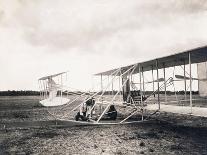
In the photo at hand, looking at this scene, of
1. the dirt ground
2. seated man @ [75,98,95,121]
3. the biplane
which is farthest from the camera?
seated man @ [75,98,95,121]

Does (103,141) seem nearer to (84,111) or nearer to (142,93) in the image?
(84,111)

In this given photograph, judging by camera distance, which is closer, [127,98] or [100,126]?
[100,126]

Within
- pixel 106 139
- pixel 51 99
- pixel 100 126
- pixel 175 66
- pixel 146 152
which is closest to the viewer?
pixel 146 152

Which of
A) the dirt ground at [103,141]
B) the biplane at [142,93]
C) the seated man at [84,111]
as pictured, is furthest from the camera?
the seated man at [84,111]

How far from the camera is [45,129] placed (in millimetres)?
12492

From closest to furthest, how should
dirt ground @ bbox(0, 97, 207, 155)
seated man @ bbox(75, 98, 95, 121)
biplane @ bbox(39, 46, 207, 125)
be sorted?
1. dirt ground @ bbox(0, 97, 207, 155)
2. biplane @ bbox(39, 46, 207, 125)
3. seated man @ bbox(75, 98, 95, 121)

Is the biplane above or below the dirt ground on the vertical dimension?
above

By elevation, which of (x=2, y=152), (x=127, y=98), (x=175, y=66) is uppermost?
(x=175, y=66)

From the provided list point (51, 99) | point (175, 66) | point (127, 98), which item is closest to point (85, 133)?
point (127, 98)

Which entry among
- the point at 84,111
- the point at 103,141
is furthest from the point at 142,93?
the point at 103,141

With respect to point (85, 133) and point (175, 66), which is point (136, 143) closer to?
point (85, 133)

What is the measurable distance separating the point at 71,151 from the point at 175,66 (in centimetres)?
1034

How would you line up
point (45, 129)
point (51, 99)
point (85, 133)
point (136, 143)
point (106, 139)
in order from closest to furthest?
point (136, 143) < point (106, 139) < point (85, 133) < point (45, 129) < point (51, 99)

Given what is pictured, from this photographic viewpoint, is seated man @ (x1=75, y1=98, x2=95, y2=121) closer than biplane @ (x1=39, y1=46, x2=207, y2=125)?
No
